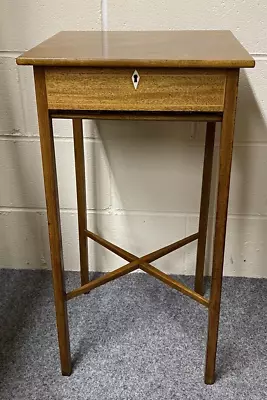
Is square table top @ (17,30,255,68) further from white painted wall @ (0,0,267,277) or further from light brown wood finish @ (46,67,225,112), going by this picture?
white painted wall @ (0,0,267,277)

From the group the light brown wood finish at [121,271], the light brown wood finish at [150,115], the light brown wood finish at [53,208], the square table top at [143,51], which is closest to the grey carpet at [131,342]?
the light brown wood finish at [53,208]

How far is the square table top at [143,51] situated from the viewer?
2.74ft

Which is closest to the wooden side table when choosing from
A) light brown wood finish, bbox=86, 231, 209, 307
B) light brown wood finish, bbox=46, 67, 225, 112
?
light brown wood finish, bbox=46, 67, 225, 112

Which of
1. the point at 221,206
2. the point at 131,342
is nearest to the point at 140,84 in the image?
the point at 221,206

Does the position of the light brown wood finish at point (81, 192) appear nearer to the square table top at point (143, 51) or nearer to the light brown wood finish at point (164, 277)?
the light brown wood finish at point (164, 277)

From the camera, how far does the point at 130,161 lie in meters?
1.39

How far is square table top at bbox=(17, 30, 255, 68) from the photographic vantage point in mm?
834

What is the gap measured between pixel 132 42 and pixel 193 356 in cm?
75

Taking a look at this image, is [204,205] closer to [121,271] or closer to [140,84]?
[121,271]

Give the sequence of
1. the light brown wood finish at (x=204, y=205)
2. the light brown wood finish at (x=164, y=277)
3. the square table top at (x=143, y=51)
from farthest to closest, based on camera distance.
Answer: the light brown wood finish at (x=204, y=205) < the light brown wood finish at (x=164, y=277) < the square table top at (x=143, y=51)

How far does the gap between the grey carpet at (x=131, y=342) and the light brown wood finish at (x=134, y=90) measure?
25.1 inches

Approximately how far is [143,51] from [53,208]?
1.17ft

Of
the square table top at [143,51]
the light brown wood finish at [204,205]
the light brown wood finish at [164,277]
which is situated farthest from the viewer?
the light brown wood finish at [204,205]

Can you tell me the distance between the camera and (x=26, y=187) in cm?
146
